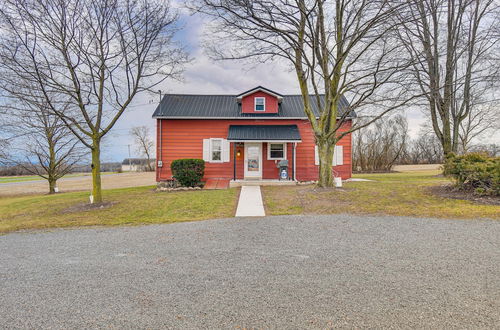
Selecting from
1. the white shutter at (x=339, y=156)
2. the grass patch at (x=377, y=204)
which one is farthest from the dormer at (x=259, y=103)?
the grass patch at (x=377, y=204)

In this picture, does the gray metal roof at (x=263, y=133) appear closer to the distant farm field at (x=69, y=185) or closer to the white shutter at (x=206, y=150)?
the white shutter at (x=206, y=150)

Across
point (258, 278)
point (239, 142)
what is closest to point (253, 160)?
point (239, 142)

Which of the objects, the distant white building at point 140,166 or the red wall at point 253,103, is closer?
the red wall at point 253,103

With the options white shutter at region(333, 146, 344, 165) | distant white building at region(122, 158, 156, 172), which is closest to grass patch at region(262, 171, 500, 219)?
white shutter at region(333, 146, 344, 165)

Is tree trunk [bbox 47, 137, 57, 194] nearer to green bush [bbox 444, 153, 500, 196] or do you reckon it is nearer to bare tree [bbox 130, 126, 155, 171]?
green bush [bbox 444, 153, 500, 196]

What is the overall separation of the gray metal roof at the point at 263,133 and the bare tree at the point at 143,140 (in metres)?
38.3

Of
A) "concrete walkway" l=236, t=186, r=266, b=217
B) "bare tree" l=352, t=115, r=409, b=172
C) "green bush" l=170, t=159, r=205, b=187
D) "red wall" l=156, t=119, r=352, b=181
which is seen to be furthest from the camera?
"bare tree" l=352, t=115, r=409, b=172

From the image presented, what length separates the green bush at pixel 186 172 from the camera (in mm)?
12508

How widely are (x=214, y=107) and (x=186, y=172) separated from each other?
4.53 meters

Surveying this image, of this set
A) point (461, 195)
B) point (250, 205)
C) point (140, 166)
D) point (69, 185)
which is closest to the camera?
point (250, 205)

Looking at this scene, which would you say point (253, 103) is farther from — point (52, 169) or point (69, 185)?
point (69, 185)

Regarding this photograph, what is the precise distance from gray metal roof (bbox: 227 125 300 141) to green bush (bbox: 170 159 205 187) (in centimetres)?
232

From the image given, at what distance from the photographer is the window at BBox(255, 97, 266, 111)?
47.5ft

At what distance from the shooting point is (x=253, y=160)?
1432 cm
